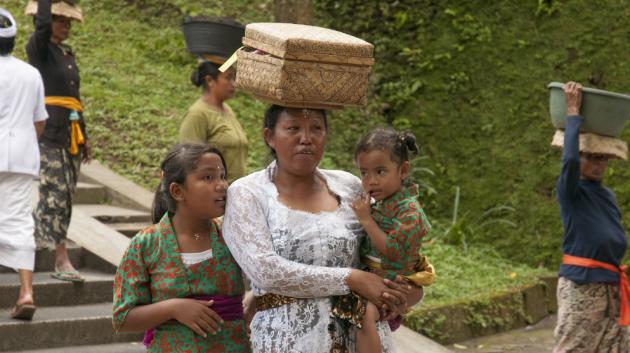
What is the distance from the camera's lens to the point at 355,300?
3.58m

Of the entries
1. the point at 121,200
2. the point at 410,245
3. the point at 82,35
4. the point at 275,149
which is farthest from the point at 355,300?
the point at 82,35

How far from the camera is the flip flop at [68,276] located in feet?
22.1

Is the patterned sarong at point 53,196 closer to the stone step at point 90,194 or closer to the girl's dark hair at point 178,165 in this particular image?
the stone step at point 90,194

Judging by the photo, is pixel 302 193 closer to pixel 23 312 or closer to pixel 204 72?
pixel 23 312

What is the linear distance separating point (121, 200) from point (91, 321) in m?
2.77

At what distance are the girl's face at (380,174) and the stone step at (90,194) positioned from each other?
548 centimetres

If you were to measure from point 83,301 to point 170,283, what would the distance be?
3.38 meters

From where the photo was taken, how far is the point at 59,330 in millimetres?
6176

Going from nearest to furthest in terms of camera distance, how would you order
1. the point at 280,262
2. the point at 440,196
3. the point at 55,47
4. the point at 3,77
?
the point at 280,262 < the point at 3,77 < the point at 55,47 < the point at 440,196

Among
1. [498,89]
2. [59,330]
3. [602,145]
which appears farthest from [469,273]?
[59,330]

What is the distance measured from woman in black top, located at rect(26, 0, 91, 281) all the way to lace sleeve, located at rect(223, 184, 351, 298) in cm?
349

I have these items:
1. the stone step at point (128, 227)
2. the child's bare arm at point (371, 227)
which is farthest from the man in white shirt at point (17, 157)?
the child's bare arm at point (371, 227)

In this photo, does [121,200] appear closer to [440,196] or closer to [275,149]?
[440,196]

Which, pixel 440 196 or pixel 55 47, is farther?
pixel 440 196
